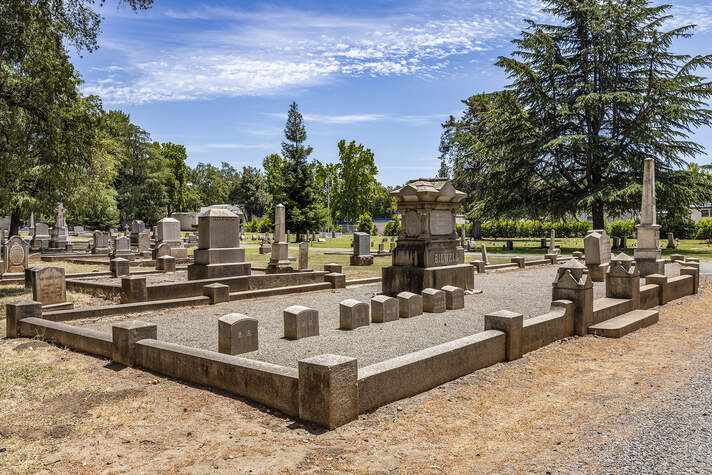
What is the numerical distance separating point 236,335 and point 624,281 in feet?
27.7

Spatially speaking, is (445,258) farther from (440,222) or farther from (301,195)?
(301,195)

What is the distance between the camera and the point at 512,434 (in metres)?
4.46

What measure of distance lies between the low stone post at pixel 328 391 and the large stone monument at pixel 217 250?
971 centimetres

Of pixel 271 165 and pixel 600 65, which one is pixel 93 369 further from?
pixel 271 165

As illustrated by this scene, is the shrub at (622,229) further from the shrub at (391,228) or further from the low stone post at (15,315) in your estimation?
the low stone post at (15,315)

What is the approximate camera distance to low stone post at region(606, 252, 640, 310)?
34.6ft

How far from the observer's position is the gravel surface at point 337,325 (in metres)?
7.05

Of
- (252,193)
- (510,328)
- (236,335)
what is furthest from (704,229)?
(252,193)

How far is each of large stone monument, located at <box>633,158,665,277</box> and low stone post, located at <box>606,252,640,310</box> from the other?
5.45 meters

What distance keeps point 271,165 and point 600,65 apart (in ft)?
151

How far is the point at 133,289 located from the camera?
11.2 m

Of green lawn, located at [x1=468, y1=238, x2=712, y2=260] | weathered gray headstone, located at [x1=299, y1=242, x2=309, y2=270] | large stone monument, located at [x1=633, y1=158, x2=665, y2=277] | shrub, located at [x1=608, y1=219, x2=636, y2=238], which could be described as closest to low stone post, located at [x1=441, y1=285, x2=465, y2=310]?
large stone monument, located at [x1=633, y1=158, x2=665, y2=277]

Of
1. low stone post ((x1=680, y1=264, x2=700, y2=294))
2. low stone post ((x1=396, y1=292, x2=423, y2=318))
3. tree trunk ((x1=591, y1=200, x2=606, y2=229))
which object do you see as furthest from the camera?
tree trunk ((x1=591, y1=200, x2=606, y2=229))

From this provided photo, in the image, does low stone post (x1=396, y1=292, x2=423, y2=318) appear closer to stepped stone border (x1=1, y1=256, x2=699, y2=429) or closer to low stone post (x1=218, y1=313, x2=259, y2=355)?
stepped stone border (x1=1, y1=256, x2=699, y2=429)
